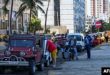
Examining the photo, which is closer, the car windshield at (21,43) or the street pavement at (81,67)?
the street pavement at (81,67)

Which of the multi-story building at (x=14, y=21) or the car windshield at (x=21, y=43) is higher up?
the multi-story building at (x=14, y=21)

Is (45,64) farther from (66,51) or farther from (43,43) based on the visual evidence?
(66,51)

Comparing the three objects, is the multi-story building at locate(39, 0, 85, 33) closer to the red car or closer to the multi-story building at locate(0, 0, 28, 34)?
the multi-story building at locate(0, 0, 28, 34)

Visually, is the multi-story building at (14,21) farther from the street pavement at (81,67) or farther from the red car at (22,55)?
the red car at (22,55)

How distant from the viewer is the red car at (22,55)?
716 inches

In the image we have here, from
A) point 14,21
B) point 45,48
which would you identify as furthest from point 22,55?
point 14,21

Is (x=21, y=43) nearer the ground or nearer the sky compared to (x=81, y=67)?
nearer the sky

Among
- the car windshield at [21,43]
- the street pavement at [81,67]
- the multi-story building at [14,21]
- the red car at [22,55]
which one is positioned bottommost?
the street pavement at [81,67]

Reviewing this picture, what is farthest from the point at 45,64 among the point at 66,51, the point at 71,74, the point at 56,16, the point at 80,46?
the point at 56,16

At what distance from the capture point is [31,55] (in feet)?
62.3

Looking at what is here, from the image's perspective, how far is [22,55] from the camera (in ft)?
61.5

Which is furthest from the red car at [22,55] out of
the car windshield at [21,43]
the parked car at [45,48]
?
the parked car at [45,48]

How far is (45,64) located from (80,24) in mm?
150459

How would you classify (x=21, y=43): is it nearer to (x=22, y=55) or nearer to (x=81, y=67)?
(x=22, y=55)
